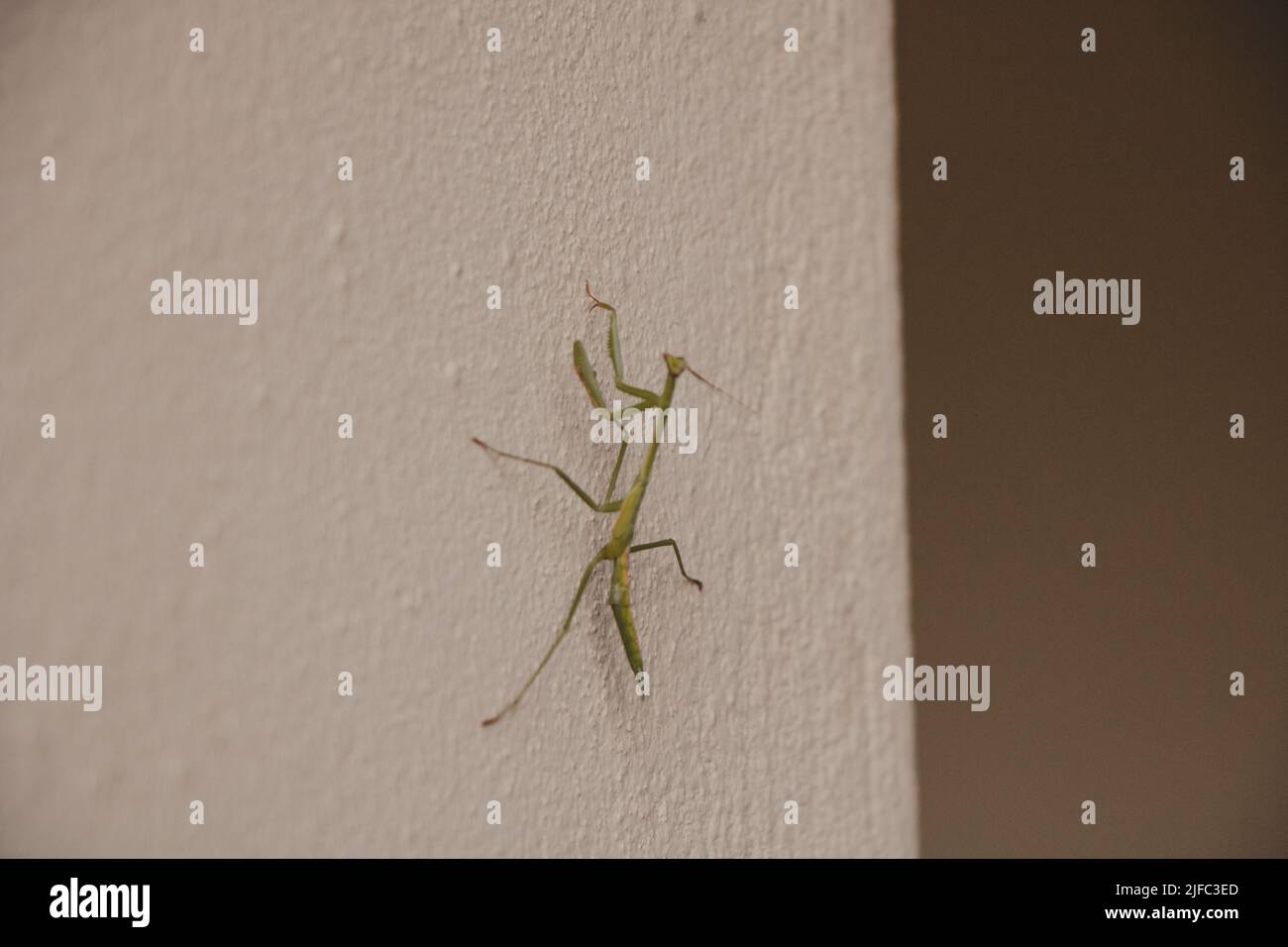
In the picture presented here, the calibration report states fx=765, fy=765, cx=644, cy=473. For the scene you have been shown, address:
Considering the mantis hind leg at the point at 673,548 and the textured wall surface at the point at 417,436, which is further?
the mantis hind leg at the point at 673,548

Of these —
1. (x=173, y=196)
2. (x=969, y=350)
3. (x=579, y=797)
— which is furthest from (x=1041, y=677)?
(x=173, y=196)

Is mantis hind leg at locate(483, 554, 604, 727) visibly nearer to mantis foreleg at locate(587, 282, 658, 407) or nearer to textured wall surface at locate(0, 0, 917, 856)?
textured wall surface at locate(0, 0, 917, 856)

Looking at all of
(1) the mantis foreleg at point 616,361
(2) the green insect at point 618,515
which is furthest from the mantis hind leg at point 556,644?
(1) the mantis foreleg at point 616,361

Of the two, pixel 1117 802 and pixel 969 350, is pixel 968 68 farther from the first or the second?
pixel 1117 802

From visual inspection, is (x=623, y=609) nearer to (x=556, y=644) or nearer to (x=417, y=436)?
(x=556, y=644)

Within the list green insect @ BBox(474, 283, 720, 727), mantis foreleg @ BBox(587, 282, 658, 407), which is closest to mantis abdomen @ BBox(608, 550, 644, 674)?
green insect @ BBox(474, 283, 720, 727)

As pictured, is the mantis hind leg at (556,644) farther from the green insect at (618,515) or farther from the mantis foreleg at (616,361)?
the mantis foreleg at (616,361)

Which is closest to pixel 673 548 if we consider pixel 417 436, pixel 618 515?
pixel 618 515

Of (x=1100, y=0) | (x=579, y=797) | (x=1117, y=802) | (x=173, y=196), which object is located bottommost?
(x=1117, y=802)
